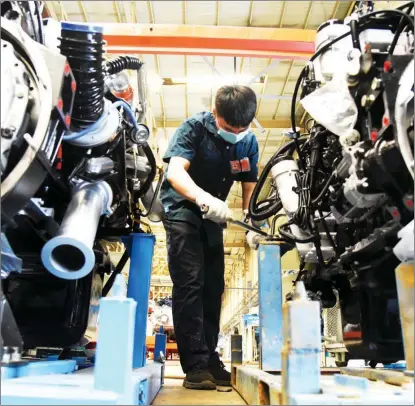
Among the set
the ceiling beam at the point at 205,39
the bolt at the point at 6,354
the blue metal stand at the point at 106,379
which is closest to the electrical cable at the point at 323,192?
the blue metal stand at the point at 106,379

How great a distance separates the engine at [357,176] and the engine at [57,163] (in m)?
0.66

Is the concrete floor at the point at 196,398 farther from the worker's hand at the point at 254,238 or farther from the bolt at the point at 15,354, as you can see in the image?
the worker's hand at the point at 254,238

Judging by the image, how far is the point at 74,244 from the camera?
3.78 ft

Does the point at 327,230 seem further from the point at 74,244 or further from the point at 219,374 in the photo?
the point at 74,244

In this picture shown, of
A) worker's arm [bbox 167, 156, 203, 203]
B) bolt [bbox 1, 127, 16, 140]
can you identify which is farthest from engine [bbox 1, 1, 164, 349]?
worker's arm [bbox 167, 156, 203, 203]

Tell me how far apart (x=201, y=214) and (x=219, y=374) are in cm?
73

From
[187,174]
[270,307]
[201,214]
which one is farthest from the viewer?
[201,214]

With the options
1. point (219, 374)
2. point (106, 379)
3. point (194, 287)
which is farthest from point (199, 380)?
point (106, 379)

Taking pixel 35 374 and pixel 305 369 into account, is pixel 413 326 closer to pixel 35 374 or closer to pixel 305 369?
pixel 305 369

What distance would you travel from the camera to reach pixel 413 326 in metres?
1.10

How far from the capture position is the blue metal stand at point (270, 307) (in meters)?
1.62

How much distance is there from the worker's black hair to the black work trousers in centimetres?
50

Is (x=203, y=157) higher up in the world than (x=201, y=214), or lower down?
higher up

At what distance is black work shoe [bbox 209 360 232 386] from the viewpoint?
196 centimetres
